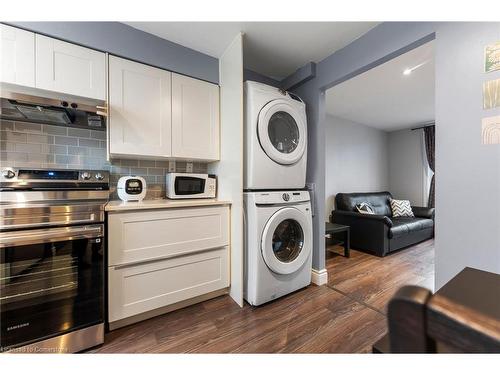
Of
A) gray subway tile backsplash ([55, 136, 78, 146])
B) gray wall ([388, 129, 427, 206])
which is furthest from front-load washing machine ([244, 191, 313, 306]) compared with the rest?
gray wall ([388, 129, 427, 206])

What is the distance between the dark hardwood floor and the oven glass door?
0.30 metres

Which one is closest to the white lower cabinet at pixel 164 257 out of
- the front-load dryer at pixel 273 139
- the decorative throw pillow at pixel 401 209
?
the front-load dryer at pixel 273 139

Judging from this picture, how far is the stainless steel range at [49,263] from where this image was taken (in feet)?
3.57

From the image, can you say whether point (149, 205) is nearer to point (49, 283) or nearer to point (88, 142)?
point (49, 283)

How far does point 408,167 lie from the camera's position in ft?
15.5

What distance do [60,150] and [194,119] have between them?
1.07 metres

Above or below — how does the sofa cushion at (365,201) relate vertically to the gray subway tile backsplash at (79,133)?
below

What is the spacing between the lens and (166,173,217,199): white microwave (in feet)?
5.83

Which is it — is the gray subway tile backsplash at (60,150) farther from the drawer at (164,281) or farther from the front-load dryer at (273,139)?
the front-load dryer at (273,139)

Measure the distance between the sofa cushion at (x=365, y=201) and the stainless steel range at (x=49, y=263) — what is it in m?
3.52

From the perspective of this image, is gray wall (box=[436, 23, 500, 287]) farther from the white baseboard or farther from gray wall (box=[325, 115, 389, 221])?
gray wall (box=[325, 115, 389, 221])

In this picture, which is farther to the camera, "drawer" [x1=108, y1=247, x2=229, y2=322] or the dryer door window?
the dryer door window

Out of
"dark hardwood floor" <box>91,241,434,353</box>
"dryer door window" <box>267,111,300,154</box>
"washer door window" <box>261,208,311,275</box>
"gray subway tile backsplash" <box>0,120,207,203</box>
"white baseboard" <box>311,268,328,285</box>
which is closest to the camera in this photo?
"dark hardwood floor" <box>91,241,434,353</box>

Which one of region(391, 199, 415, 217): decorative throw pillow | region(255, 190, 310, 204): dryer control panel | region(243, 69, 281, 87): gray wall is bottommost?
region(391, 199, 415, 217): decorative throw pillow
